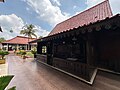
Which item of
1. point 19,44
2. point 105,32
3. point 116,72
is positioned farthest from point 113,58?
point 19,44

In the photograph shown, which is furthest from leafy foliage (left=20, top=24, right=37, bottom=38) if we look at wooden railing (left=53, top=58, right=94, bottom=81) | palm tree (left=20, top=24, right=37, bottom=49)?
wooden railing (left=53, top=58, right=94, bottom=81)

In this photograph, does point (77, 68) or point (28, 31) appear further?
point (28, 31)

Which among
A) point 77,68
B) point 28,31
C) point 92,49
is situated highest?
point 28,31

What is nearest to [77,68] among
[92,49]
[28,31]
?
[92,49]

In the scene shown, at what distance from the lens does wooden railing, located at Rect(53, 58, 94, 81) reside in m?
6.21

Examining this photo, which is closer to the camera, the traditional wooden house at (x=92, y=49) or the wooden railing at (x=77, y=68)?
the traditional wooden house at (x=92, y=49)

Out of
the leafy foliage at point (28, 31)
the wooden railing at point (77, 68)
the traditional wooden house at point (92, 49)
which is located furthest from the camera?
the leafy foliage at point (28, 31)

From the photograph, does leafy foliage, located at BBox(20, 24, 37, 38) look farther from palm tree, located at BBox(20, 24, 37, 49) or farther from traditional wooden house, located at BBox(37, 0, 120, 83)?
traditional wooden house, located at BBox(37, 0, 120, 83)

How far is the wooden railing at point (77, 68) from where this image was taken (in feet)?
A: 20.4

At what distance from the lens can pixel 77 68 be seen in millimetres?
7188

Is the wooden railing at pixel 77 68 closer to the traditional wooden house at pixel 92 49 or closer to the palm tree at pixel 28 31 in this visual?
the traditional wooden house at pixel 92 49

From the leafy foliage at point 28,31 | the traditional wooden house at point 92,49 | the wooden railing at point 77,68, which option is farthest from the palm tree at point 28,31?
the wooden railing at point 77,68

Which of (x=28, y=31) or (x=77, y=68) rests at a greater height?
(x=28, y=31)

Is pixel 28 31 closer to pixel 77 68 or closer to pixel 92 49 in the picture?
pixel 77 68
